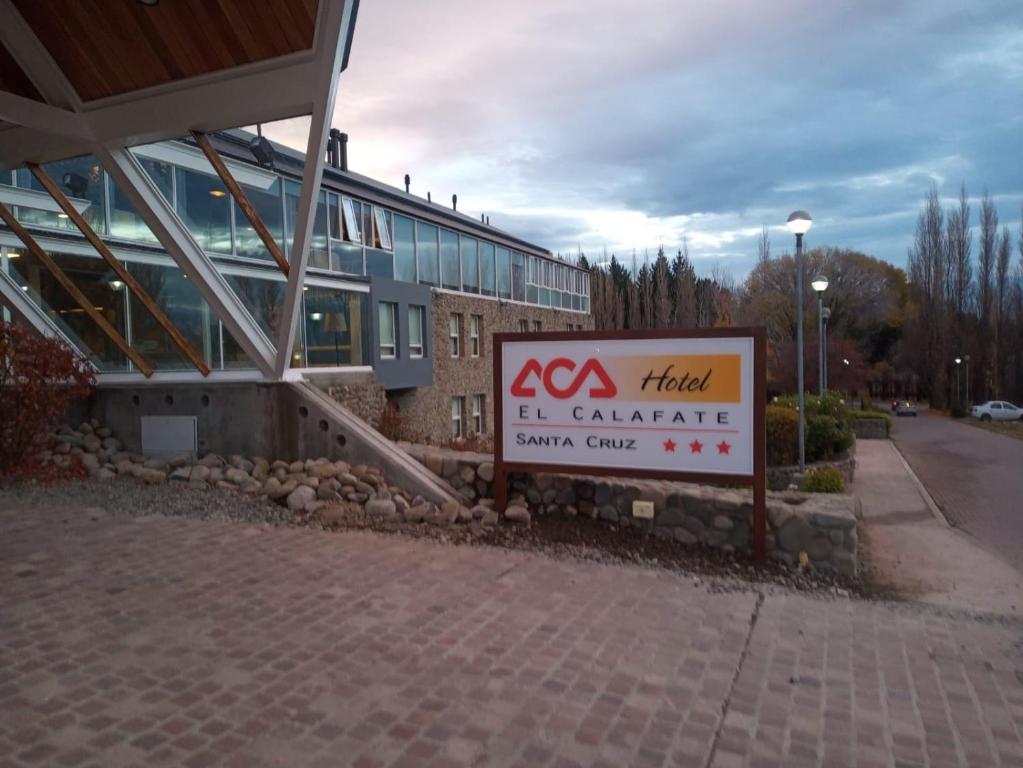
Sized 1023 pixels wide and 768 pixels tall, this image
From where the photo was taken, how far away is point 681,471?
6941mm

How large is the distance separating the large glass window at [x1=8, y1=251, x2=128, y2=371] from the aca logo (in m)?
7.36

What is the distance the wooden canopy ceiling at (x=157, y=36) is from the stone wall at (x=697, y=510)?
535cm

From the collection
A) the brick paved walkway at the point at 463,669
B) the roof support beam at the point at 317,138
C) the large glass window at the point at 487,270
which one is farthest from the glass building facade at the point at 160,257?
the large glass window at the point at 487,270

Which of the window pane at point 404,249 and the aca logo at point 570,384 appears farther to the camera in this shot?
the window pane at point 404,249

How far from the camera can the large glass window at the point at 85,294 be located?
1155 centimetres

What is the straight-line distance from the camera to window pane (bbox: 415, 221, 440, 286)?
78.8ft

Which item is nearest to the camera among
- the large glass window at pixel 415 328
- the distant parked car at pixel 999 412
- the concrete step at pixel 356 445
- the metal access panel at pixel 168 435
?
the concrete step at pixel 356 445

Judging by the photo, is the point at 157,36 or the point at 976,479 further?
the point at 976,479

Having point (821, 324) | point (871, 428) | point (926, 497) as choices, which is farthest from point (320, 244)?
point (871, 428)

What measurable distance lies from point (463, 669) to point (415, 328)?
19.9 meters

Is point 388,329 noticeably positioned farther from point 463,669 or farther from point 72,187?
point 463,669

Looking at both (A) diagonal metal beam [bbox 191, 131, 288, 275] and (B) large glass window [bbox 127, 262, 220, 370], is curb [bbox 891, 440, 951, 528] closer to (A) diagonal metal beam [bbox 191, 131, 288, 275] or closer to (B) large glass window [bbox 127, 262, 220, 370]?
(A) diagonal metal beam [bbox 191, 131, 288, 275]

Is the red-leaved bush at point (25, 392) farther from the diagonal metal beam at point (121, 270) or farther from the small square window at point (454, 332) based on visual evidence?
the small square window at point (454, 332)

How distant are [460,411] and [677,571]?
20966 millimetres
